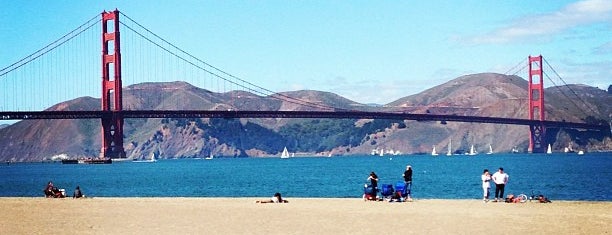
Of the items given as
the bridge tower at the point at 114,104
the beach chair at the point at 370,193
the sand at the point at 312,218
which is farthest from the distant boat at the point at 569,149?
the sand at the point at 312,218

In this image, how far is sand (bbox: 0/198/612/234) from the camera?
16000 mm

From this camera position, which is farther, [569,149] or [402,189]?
[569,149]

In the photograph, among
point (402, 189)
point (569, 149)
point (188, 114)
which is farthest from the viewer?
point (569, 149)

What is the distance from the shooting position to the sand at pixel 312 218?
52.5ft

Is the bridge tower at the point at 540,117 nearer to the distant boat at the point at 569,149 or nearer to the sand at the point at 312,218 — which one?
the distant boat at the point at 569,149

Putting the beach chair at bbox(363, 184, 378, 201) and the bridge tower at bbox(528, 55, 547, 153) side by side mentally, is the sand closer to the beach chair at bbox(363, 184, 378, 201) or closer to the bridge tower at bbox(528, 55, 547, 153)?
the beach chair at bbox(363, 184, 378, 201)

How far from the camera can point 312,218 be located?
18.4m

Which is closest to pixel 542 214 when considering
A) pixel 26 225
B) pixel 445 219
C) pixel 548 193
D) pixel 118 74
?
pixel 445 219

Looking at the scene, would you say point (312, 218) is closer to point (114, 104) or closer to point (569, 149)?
point (114, 104)

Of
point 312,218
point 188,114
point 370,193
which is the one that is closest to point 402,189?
point 370,193

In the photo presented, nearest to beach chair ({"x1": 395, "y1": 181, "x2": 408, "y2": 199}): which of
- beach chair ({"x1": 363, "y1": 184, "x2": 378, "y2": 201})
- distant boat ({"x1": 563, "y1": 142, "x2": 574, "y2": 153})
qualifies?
beach chair ({"x1": 363, "y1": 184, "x2": 378, "y2": 201})

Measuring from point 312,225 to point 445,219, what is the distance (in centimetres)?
272

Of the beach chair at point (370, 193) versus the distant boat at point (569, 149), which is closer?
the beach chair at point (370, 193)

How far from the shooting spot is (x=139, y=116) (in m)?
93.1
